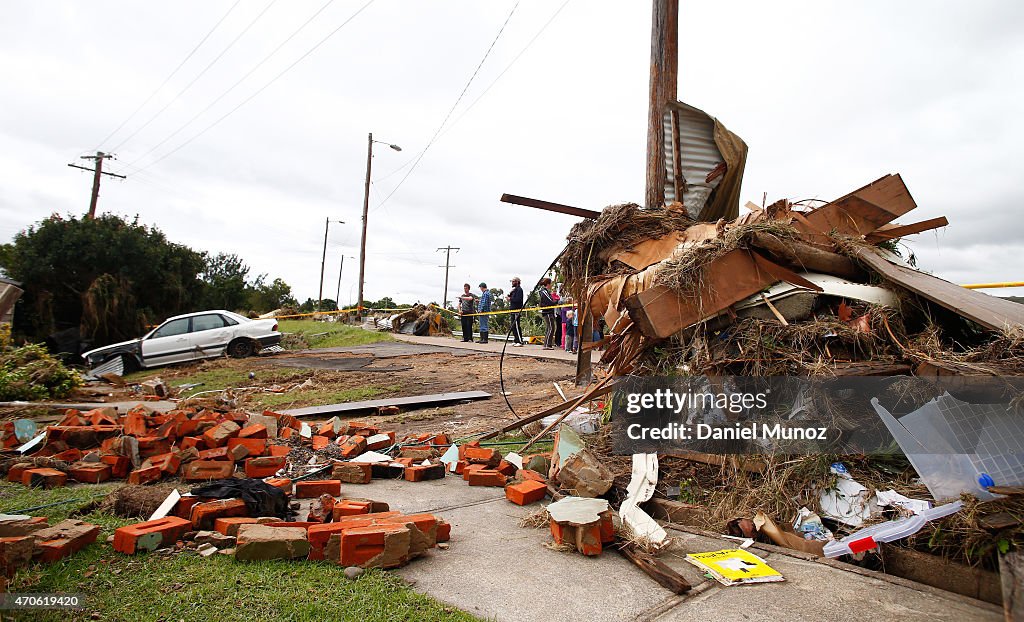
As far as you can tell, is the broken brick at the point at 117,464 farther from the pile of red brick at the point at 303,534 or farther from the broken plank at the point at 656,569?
the broken plank at the point at 656,569

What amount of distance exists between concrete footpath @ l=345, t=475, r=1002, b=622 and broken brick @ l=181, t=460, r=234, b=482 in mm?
2103

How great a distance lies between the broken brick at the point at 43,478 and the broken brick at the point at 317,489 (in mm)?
1808

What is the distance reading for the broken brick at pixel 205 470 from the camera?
4.05 meters

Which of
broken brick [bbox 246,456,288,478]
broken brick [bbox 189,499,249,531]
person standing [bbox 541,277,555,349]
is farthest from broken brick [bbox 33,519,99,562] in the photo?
person standing [bbox 541,277,555,349]

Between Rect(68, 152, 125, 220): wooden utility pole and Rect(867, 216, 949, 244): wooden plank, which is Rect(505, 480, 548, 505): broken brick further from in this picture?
Rect(68, 152, 125, 220): wooden utility pole

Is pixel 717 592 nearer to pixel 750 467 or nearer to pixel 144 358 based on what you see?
pixel 750 467

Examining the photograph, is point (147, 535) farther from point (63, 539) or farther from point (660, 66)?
point (660, 66)

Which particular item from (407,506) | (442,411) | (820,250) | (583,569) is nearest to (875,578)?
(583,569)

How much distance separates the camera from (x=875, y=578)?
2.59 m

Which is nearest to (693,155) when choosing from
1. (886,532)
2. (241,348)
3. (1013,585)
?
(886,532)

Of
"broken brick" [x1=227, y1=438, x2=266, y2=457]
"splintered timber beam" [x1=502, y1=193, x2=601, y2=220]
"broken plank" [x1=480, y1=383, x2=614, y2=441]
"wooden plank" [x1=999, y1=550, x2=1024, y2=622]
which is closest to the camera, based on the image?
"wooden plank" [x1=999, y1=550, x2=1024, y2=622]

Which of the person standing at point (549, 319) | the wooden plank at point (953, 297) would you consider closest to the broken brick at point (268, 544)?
the wooden plank at point (953, 297)

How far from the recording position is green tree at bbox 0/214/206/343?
19516 millimetres

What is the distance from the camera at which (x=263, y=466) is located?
4.24 meters
